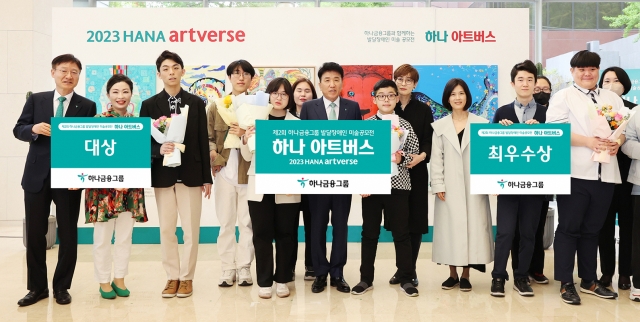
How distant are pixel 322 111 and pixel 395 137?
0.66m

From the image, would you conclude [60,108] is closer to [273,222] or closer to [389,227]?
[273,222]

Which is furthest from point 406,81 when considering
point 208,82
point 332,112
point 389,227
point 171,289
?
point 208,82

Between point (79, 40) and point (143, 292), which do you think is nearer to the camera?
point (143, 292)

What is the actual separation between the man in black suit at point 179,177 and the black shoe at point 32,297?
2.90ft

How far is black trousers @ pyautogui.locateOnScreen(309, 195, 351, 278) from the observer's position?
453cm

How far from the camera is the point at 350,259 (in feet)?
19.8

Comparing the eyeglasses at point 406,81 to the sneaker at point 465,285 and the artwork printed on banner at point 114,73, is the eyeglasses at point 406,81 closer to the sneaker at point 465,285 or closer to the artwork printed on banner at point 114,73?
the sneaker at point 465,285

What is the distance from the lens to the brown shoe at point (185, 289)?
4.40 metres

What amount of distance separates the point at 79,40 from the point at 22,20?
2237mm

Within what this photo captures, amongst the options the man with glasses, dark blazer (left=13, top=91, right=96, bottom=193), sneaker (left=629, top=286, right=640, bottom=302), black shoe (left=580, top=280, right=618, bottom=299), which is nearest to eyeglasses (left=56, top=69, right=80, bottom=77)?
dark blazer (left=13, top=91, right=96, bottom=193)

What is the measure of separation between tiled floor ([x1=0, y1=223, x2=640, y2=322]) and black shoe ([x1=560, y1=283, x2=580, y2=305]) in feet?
0.18

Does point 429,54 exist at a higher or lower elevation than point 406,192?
higher

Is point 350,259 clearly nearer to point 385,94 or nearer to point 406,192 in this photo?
point 406,192

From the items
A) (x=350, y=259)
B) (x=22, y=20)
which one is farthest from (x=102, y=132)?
(x=22, y=20)
